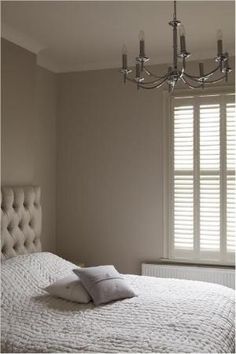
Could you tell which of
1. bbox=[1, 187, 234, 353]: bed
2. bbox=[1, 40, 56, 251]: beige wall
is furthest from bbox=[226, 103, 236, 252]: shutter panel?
bbox=[1, 40, 56, 251]: beige wall

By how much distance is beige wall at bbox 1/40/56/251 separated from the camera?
11.3 ft

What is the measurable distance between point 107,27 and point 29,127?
1.10 meters

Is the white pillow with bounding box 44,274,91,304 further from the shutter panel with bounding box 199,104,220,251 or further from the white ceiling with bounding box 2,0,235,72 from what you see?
the white ceiling with bounding box 2,0,235,72

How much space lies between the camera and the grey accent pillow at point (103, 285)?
8.48 feet

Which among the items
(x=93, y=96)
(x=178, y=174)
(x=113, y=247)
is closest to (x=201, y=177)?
(x=178, y=174)

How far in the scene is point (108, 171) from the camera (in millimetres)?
4258

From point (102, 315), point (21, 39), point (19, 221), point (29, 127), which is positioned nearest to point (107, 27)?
point (21, 39)

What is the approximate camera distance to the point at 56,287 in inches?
106

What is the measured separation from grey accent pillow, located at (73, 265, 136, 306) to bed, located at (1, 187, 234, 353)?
0.05m

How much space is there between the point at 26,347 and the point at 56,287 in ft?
2.43

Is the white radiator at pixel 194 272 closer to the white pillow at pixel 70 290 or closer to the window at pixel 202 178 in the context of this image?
the window at pixel 202 178

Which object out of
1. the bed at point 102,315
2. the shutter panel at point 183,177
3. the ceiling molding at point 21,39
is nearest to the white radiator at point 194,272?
the shutter panel at point 183,177

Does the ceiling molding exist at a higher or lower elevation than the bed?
higher

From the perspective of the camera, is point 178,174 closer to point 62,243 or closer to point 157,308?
point 62,243
